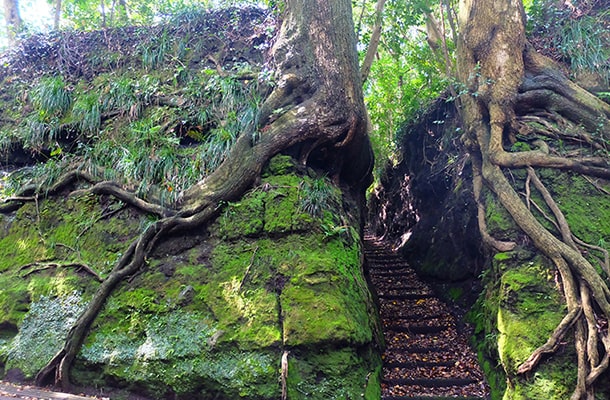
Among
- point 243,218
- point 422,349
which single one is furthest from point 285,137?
point 422,349

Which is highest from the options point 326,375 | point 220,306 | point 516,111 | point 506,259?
point 516,111

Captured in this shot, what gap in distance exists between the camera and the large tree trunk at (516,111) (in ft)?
13.5

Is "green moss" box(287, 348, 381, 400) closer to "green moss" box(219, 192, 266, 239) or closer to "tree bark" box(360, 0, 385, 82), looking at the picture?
"green moss" box(219, 192, 266, 239)

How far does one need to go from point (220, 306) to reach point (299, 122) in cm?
245

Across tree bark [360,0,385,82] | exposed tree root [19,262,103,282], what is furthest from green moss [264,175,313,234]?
tree bark [360,0,385,82]

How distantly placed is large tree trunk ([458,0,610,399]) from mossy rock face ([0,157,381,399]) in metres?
1.99

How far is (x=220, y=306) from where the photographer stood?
3.90m

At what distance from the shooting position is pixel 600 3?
19.2 feet

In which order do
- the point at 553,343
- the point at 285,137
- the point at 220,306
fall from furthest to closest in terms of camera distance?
the point at 285,137 < the point at 220,306 < the point at 553,343

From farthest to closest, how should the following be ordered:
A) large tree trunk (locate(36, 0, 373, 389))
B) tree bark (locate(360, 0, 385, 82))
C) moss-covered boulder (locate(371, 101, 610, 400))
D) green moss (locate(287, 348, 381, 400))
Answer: tree bark (locate(360, 0, 385, 82)) < large tree trunk (locate(36, 0, 373, 389)) < moss-covered boulder (locate(371, 101, 610, 400)) < green moss (locate(287, 348, 381, 400))

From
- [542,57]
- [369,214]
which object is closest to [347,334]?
[542,57]

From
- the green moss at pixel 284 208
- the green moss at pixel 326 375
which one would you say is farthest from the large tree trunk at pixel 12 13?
the green moss at pixel 326 375

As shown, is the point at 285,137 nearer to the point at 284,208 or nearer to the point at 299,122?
the point at 299,122

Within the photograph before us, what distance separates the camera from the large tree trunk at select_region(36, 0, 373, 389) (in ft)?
14.6
